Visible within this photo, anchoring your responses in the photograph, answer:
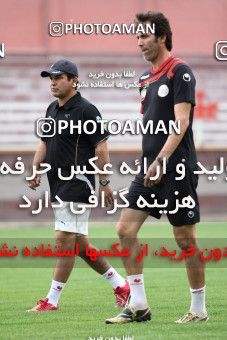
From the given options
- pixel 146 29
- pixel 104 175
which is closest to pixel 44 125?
pixel 104 175

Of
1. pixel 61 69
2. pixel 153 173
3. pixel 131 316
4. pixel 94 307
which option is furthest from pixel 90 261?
pixel 153 173

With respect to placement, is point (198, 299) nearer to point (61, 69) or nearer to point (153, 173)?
point (153, 173)

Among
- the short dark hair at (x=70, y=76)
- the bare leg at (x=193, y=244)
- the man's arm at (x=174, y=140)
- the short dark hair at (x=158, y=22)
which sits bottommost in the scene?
the bare leg at (x=193, y=244)

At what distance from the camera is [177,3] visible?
3266cm

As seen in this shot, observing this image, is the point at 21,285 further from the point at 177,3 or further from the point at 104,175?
the point at 177,3

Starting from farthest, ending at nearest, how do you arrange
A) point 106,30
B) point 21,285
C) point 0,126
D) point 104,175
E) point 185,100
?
point 0,126, point 21,285, point 106,30, point 104,175, point 185,100

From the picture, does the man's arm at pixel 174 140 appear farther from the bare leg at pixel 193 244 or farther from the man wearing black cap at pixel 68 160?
the man wearing black cap at pixel 68 160

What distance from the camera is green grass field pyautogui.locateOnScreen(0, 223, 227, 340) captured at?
28.1ft

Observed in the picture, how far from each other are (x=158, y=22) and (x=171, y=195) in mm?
1250

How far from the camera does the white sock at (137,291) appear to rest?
905 cm

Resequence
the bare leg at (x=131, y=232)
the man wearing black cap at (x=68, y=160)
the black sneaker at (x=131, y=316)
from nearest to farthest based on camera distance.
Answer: the bare leg at (x=131, y=232) < the black sneaker at (x=131, y=316) < the man wearing black cap at (x=68, y=160)

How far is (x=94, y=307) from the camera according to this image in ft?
34.1

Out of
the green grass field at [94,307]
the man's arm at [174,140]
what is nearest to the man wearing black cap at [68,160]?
the green grass field at [94,307]

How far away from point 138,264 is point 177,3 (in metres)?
24.2
